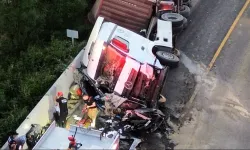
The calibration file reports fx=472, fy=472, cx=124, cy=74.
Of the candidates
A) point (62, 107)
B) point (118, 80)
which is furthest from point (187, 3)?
point (62, 107)

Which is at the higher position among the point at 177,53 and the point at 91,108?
the point at 177,53

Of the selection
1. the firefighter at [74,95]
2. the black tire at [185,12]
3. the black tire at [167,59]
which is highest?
the black tire at [185,12]

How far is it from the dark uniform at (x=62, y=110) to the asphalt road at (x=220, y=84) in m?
2.88

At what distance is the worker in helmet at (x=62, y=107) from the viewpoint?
1214 cm

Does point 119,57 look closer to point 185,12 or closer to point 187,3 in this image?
point 185,12

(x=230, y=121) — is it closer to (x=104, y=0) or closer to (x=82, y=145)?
(x=82, y=145)

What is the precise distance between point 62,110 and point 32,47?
3.14 m

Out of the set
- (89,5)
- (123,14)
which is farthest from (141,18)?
(89,5)

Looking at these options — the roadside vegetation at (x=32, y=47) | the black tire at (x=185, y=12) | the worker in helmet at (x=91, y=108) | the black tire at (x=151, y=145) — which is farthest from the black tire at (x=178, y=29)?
the black tire at (x=151, y=145)

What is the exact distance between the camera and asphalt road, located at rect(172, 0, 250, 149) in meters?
12.2

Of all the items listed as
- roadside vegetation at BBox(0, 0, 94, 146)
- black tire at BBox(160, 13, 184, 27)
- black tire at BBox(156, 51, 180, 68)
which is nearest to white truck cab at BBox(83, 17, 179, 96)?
black tire at BBox(156, 51, 180, 68)

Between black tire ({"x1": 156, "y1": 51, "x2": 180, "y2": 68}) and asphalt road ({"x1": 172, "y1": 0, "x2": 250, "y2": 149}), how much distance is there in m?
1.09

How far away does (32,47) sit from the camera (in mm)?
14500

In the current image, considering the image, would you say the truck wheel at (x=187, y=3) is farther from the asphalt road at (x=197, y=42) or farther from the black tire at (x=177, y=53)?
the black tire at (x=177, y=53)
